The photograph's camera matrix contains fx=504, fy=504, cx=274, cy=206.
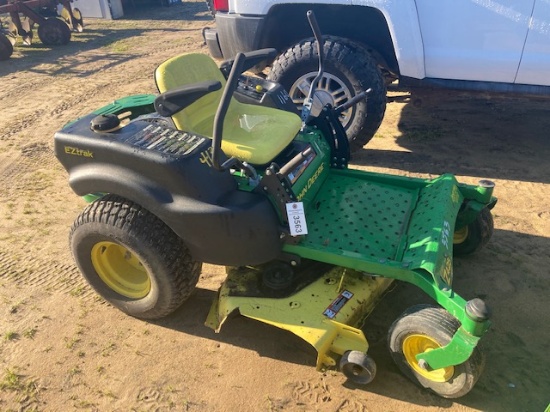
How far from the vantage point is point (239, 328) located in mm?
3125

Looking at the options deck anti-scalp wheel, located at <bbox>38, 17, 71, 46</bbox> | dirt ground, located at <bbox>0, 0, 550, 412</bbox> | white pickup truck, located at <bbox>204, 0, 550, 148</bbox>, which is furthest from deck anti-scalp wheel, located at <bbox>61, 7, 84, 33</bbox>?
white pickup truck, located at <bbox>204, 0, 550, 148</bbox>

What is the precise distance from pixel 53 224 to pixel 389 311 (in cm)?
283

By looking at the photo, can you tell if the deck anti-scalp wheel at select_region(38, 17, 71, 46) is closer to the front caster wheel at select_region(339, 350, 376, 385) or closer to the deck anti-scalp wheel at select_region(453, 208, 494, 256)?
the deck anti-scalp wheel at select_region(453, 208, 494, 256)

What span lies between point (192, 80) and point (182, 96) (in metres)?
0.64

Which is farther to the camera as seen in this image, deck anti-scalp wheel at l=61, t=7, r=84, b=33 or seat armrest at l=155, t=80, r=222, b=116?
deck anti-scalp wheel at l=61, t=7, r=84, b=33

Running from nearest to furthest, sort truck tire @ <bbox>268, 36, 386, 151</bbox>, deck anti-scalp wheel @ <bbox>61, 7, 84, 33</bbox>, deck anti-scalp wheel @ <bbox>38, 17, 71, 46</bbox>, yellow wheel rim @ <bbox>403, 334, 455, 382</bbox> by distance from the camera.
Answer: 1. yellow wheel rim @ <bbox>403, 334, 455, 382</bbox>
2. truck tire @ <bbox>268, 36, 386, 151</bbox>
3. deck anti-scalp wheel @ <bbox>38, 17, 71, 46</bbox>
4. deck anti-scalp wheel @ <bbox>61, 7, 84, 33</bbox>

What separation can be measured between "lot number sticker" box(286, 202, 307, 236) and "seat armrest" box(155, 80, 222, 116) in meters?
0.74

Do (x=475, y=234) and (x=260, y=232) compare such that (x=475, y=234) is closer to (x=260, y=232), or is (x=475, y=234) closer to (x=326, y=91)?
(x=260, y=232)

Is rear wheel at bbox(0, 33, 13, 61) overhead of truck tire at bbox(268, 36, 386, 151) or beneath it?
beneath

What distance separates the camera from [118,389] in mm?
2773

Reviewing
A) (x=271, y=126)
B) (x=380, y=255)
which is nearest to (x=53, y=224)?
(x=271, y=126)

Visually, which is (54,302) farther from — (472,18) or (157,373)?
(472,18)

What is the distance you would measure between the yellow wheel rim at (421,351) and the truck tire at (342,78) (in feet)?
8.37

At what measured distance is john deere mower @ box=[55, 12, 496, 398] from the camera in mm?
2609
